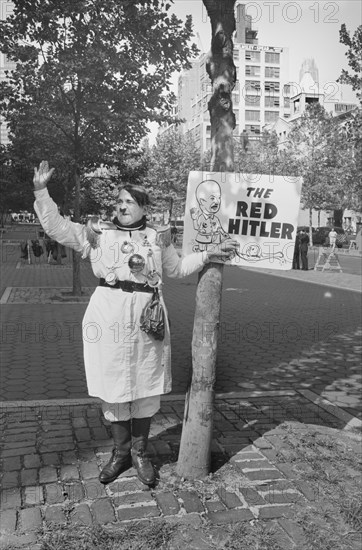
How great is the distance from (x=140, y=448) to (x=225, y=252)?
1.44 metres

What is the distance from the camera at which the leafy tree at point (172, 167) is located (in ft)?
171

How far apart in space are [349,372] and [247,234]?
3764 mm

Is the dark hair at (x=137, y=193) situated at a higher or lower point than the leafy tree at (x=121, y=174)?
lower

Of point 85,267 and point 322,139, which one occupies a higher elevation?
point 322,139

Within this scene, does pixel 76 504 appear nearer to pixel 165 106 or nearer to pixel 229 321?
pixel 229 321

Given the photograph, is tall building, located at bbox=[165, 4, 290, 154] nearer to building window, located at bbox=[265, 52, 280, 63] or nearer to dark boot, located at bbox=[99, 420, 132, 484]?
building window, located at bbox=[265, 52, 280, 63]

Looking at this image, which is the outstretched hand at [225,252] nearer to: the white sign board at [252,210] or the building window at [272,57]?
the white sign board at [252,210]

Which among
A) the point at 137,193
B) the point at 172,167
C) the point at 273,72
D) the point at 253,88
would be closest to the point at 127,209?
the point at 137,193

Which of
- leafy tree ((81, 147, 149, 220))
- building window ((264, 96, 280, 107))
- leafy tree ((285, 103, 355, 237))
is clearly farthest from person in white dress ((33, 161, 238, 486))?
building window ((264, 96, 280, 107))

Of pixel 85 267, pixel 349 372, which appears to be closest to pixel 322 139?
pixel 85 267

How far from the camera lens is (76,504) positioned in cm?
331

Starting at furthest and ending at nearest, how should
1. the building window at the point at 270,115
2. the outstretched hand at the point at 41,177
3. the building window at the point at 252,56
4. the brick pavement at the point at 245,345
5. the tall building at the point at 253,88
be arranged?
the building window at the point at 252,56, the building window at the point at 270,115, the tall building at the point at 253,88, the brick pavement at the point at 245,345, the outstretched hand at the point at 41,177

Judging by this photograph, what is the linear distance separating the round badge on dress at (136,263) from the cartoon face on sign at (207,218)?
424 millimetres

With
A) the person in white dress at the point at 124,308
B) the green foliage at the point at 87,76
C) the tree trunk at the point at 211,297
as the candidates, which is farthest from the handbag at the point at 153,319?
the green foliage at the point at 87,76
